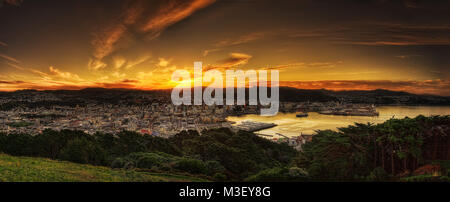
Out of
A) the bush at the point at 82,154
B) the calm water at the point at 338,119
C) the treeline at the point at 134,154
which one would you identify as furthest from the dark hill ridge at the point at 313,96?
the bush at the point at 82,154

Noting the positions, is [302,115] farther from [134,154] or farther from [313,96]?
[134,154]

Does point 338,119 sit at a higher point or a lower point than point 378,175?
lower

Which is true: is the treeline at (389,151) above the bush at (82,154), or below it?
above

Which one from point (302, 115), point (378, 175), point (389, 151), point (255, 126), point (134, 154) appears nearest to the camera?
point (378, 175)

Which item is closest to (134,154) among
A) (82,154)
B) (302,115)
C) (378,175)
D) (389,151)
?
(82,154)

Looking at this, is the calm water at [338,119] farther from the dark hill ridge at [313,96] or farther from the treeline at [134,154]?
the treeline at [134,154]

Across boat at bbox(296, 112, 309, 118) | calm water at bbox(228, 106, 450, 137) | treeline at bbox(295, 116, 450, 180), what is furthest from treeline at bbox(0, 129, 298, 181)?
boat at bbox(296, 112, 309, 118)

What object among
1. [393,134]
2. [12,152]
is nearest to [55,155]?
[12,152]

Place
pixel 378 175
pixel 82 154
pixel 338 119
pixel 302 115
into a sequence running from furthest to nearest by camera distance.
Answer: pixel 302 115
pixel 338 119
pixel 82 154
pixel 378 175
